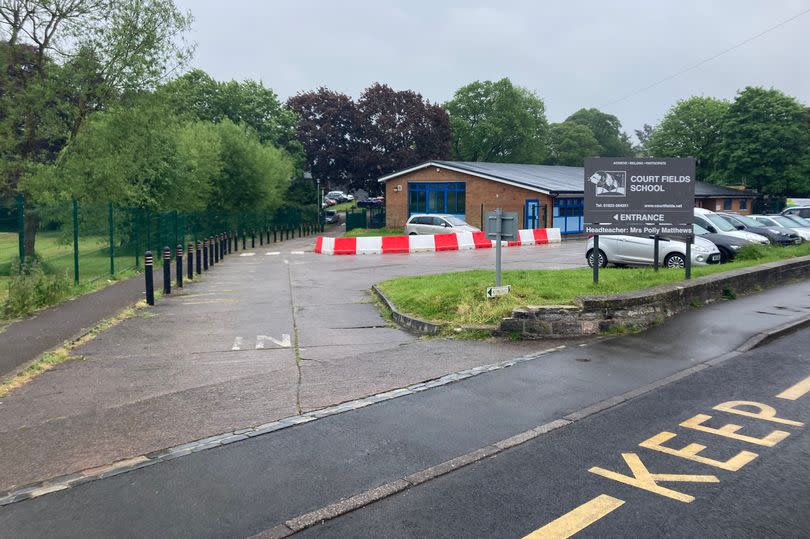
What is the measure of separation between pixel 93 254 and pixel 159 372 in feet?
36.0

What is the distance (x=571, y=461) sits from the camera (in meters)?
5.11

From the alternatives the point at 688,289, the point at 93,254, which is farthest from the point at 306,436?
the point at 93,254

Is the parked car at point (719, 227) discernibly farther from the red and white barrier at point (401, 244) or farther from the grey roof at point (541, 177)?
the grey roof at point (541, 177)

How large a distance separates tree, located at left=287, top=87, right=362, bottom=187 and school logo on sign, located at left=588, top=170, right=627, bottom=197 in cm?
5220

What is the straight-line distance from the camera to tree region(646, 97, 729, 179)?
206 ft

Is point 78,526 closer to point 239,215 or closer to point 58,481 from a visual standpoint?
point 58,481

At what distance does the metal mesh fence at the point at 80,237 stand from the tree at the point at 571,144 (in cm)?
7162

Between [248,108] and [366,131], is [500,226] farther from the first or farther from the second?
[366,131]

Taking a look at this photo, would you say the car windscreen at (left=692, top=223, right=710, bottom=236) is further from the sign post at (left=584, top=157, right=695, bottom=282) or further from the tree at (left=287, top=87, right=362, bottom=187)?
the tree at (left=287, top=87, right=362, bottom=187)

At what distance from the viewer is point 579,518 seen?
4195 mm

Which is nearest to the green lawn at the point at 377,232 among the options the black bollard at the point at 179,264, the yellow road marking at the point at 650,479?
the black bollard at the point at 179,264

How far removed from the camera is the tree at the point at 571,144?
296ft

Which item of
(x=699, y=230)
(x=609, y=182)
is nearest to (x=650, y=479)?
(x=609, y=182)

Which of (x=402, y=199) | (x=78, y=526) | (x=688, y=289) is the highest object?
(x=402, y=199)
